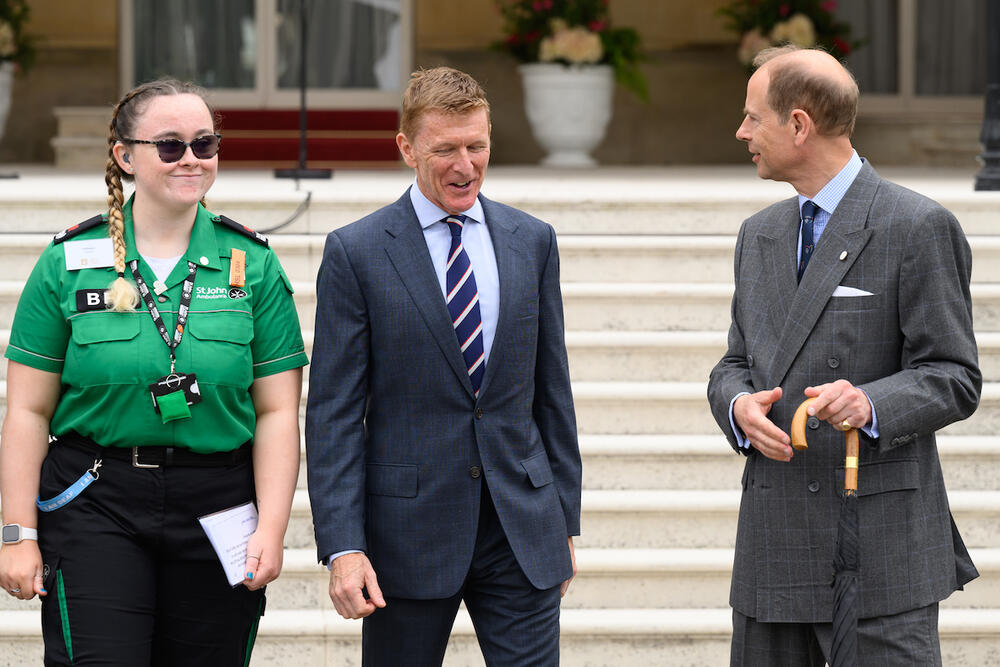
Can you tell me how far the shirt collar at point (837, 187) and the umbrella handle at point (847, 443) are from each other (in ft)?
1.38

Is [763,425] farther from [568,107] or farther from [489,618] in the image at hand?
[568,107]

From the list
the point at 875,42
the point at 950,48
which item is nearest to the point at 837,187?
the point at 875,42

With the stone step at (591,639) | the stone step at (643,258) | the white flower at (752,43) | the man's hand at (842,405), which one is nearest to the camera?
the man's hand at (842,405)

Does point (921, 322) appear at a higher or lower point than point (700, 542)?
higher

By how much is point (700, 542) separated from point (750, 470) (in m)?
1.85

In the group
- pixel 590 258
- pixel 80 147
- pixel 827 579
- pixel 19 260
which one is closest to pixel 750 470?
pixel 827 579

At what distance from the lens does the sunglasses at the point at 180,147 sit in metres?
2.77

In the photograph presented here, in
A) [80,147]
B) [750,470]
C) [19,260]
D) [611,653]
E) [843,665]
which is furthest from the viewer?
[80,147]

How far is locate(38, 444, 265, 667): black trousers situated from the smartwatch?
0.04 meters

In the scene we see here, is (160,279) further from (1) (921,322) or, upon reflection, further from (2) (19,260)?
(2) (19,260)

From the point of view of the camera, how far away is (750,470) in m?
2.91

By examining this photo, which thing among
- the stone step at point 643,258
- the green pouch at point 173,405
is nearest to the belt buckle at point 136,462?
the green pouch at point 173,405

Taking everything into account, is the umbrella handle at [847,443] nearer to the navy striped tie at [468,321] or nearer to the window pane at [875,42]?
the navy striped tie at [468,321]

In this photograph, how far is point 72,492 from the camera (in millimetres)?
2760
